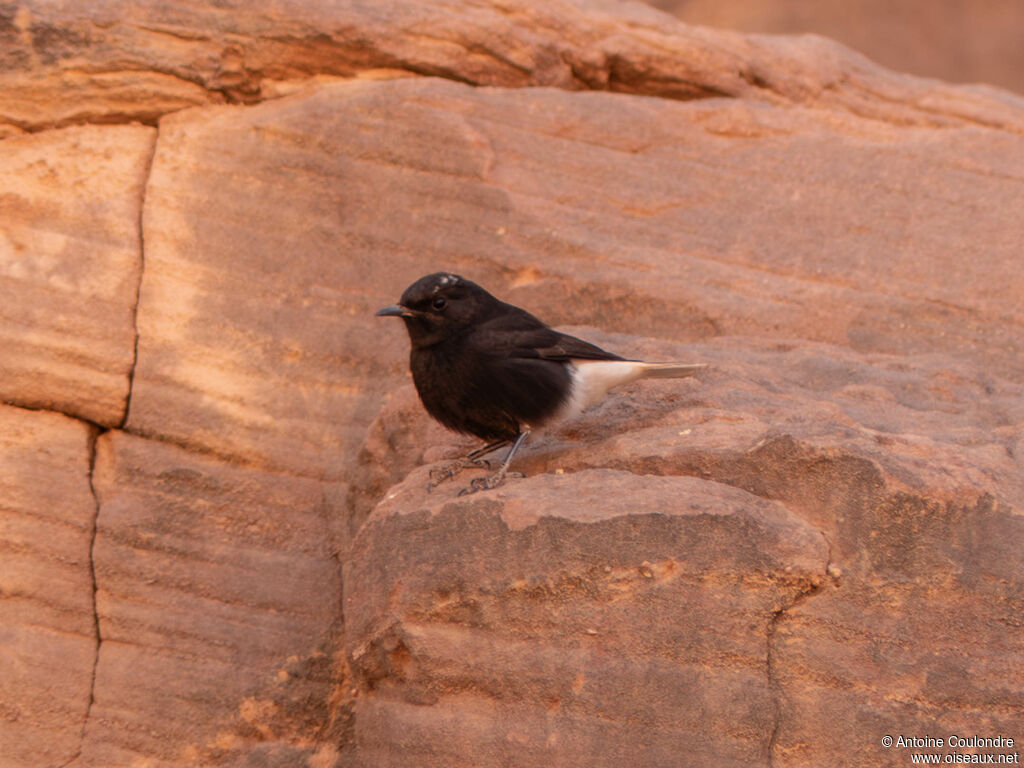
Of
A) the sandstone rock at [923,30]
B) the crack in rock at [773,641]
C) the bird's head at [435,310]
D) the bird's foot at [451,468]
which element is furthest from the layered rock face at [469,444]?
the sandstone rock at [923,30]

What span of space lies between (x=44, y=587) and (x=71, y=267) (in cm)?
197

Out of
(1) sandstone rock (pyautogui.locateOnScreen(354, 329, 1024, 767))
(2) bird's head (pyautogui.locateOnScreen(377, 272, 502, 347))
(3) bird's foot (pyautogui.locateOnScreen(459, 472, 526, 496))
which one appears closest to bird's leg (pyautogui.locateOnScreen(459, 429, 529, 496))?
(3) bird's foot (pyautogui.locateOnScreen(459, 472, 526, 496))

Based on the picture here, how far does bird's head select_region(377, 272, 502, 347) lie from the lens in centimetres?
518

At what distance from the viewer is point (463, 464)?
5316 millimetres

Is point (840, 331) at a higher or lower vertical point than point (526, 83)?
lower

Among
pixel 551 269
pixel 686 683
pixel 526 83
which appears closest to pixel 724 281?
pixel 551 269

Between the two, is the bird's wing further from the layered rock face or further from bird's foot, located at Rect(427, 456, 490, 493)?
bird's foot, located at Rect(427, 456, 490, 493)

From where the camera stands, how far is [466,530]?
4.39m

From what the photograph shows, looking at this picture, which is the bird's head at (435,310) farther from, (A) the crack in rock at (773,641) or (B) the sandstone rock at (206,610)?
(A) the crack in rock at (773,641)

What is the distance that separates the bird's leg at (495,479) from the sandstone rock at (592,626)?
29 cm

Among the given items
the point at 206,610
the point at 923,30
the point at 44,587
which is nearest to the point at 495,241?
the point at 206,610

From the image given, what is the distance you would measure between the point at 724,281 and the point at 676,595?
3136 millimetres

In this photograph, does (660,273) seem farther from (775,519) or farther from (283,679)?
(283,679)

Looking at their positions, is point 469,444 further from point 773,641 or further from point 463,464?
point 773,641
